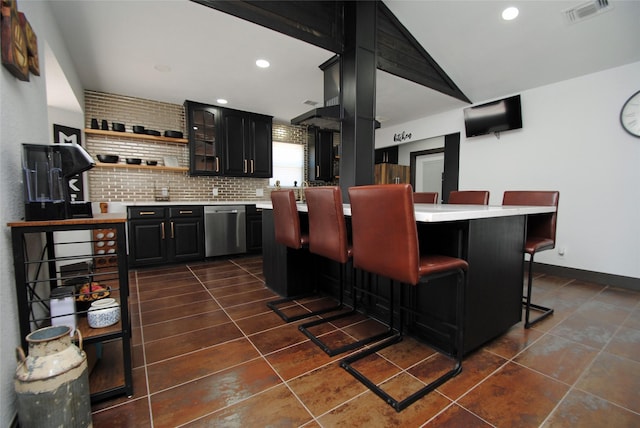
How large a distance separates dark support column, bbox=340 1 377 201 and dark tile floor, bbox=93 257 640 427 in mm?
1569

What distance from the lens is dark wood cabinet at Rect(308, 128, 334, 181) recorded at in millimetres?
6066

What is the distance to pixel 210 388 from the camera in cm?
148

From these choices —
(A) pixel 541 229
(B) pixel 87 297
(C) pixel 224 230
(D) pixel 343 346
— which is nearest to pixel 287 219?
(D) pixel 343 346

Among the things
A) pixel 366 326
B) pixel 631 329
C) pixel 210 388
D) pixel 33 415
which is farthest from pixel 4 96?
pixel 631 329

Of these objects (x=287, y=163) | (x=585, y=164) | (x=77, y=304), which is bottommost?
(x=77, y=304)

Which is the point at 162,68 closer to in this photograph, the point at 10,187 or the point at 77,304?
the point at 10,187

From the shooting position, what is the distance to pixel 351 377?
1.58 meters

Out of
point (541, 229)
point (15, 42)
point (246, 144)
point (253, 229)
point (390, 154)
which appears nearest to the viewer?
point (15, 42)

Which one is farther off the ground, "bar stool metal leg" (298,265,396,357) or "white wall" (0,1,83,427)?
"white wall" (0,1,83,427)

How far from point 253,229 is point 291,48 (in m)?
2.85

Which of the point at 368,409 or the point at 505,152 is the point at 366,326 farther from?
the point at 505,152

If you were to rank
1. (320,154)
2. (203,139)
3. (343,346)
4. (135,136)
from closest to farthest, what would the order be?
(343,346) < (135,136) < (203,139) < (320,154)

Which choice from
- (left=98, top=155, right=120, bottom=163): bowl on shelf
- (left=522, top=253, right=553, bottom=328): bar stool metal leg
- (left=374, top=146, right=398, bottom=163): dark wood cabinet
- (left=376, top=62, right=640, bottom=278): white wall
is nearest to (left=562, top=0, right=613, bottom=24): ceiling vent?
(left=376, top=62, right=640, bottom=278): white wall

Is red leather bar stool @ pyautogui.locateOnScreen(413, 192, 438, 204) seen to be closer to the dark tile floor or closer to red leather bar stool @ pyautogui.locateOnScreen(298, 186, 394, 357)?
the dark tile floor
